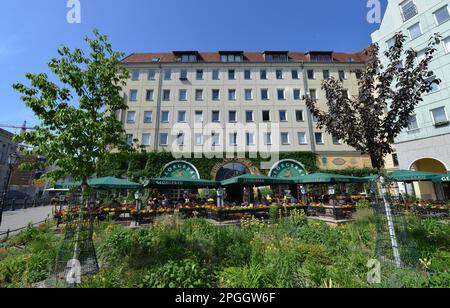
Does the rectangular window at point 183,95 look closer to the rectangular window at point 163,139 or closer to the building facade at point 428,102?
the rectangular window at point 163,139

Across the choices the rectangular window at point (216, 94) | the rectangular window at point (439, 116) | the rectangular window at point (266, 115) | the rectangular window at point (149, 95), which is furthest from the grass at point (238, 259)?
the rectangular window at point (216, 94)

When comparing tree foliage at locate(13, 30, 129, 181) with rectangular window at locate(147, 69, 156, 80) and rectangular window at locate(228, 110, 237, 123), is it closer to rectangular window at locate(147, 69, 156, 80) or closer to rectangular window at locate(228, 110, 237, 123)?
rectangular window at locate(228, 110, 237, 123)

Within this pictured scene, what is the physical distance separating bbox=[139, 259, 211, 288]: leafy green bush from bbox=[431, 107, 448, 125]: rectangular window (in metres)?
25.5

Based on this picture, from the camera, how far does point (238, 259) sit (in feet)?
19.5

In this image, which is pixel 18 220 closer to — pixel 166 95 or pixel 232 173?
pixel 166 95

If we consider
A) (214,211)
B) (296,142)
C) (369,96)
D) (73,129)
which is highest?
(296,142)

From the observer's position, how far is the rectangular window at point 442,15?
65.1ft

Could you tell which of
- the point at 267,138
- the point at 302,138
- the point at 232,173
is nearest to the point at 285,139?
the point at 302,138

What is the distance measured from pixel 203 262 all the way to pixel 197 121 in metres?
22.3

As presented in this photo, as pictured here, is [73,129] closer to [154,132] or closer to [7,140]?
[154,132]

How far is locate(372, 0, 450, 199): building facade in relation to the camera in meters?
19.4

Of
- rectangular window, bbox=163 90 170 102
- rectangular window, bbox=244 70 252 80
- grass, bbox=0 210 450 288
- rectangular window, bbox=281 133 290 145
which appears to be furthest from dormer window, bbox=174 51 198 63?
grass, bbox=0 210 450 288
